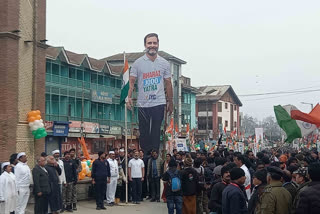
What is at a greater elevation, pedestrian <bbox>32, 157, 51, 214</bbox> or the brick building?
the brick building

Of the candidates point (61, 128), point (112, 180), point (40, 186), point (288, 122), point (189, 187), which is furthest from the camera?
point (61, 128)

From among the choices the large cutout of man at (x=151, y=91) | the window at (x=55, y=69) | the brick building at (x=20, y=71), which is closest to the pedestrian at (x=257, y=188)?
the brick building at (x=20, y=71)

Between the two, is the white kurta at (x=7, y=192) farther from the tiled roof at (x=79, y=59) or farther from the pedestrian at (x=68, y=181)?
the tiled roof at (x=79, y=59)

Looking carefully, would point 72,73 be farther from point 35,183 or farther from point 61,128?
point 35,183

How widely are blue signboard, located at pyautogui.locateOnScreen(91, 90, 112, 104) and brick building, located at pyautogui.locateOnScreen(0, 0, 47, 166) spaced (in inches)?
1151

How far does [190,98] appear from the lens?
71.6 meters

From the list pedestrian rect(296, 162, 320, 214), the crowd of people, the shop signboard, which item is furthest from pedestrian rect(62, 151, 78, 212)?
the shop signboard

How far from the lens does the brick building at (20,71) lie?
639 inches

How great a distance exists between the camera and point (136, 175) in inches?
655

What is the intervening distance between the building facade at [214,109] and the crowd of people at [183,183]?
62.0 metres

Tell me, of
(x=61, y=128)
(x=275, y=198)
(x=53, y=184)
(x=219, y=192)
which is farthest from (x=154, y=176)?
(x=61, y=128)

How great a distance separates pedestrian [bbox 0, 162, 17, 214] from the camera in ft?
37.6

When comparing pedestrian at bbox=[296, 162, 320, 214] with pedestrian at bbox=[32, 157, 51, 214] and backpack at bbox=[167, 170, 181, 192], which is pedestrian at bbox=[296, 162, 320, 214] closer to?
backpack at bbox=[167, 170, 181, 192]

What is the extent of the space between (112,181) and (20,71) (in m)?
5.33
